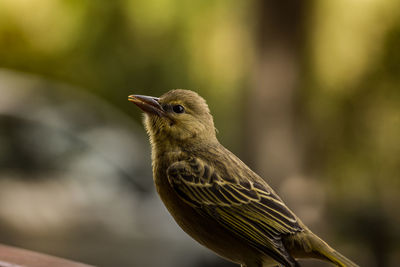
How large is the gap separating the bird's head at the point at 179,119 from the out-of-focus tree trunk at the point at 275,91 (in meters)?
3.04

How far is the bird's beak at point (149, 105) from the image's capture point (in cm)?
289

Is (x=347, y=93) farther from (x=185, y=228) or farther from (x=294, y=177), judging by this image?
(x=185, y=228)

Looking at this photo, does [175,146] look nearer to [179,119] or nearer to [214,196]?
[179,119]

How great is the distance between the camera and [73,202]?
23.7 ft

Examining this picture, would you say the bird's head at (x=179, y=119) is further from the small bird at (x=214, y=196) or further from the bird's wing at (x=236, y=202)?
the bird's wing at (x=236, y=202)

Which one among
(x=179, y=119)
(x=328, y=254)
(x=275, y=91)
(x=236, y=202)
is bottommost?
(x=328, y=254)

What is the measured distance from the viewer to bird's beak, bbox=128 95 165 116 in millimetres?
2886

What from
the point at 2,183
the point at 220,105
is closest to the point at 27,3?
the point at 220,105

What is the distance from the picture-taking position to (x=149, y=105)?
2982 mm

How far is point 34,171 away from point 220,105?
17.5ft

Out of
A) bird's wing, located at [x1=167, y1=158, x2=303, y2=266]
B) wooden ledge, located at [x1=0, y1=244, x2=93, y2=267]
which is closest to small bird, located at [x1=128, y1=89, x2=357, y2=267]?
bird's wing, located at [x1=167, y1=158, x2=303, y2=266]

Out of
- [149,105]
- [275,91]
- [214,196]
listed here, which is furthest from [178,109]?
[275,91]

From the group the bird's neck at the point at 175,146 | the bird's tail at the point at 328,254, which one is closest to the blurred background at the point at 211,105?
the bird's neck at the point at 175,146

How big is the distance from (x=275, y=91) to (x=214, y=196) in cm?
340
